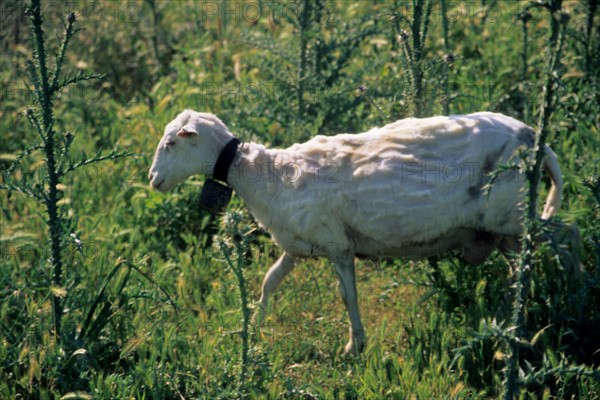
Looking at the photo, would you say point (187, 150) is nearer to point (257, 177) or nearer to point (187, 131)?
point (187, 131)

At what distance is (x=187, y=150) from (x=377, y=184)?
1182mm

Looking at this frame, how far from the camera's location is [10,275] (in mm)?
5996

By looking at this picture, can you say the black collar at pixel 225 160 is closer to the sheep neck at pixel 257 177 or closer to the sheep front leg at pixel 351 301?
the sheep neck at pixel 257 177

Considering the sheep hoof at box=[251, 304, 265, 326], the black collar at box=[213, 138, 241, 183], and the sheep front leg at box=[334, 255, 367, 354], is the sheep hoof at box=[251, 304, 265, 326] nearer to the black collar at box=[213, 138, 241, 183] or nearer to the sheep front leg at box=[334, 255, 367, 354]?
the sheep front leg at box=[334, 255, 367, 354]

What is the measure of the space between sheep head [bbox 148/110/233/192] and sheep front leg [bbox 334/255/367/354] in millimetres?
1017

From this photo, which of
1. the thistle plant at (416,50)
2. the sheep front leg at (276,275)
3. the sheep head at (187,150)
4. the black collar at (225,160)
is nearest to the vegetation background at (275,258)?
the thistle plant at (416,50)

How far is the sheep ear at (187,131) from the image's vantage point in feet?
17.4

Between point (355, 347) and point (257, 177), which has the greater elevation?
point (257, 177)

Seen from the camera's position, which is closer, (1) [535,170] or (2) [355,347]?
(1) [535,170]

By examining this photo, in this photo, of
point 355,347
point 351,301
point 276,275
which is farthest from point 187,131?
point 355,347

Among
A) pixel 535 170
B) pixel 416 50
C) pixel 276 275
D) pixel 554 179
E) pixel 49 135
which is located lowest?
pixel 276 275

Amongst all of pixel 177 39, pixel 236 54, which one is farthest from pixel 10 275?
pixel 177 39

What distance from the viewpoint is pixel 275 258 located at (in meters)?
6.70

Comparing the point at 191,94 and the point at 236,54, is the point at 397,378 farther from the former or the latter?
the point at 236,54
